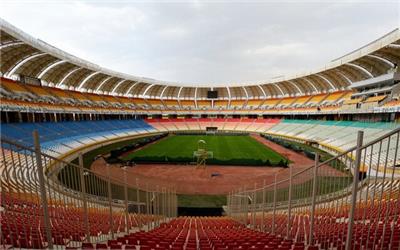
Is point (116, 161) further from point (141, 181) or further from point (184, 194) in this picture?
point (184, 194)

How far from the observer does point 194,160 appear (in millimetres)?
27031

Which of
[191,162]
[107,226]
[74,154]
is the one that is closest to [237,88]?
[191,162]

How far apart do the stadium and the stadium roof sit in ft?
0.88

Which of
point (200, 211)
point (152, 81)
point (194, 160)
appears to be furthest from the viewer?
point (152, 81)

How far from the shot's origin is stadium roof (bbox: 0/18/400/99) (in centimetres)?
2612

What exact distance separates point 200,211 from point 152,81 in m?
47.6

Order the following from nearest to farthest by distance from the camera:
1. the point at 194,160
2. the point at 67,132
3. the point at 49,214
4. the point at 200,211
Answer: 1. the point at 49,214
2. the point at 200,211
3. the point at 194,160
4. the point at 67,132

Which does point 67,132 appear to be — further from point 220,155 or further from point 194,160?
point 220,155

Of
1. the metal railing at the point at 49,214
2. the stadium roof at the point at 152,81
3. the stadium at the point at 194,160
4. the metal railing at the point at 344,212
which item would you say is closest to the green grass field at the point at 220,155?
the stadium at the point at 194,160

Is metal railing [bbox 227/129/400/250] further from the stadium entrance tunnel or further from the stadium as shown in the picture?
the stadium entrance tunnel

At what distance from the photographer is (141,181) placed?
20.0m

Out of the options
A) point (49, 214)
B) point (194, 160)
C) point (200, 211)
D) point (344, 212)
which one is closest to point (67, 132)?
point (194, 160)

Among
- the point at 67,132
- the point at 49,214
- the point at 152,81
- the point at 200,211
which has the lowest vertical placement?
the point at 200,211

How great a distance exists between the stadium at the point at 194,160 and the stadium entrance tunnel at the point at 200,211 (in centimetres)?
7
